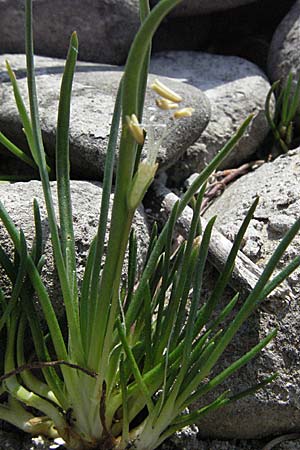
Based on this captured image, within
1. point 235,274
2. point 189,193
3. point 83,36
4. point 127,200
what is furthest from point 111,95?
point 127,200

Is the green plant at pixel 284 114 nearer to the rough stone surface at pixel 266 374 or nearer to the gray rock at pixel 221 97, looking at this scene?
A: the gray rock at pixel 221 97

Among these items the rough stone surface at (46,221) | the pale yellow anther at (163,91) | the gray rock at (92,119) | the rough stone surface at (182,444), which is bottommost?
the rough stone surface at (182,444)

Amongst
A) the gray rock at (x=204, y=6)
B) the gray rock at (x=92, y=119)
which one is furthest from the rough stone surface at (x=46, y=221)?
the gray rock at (x=204, y=6)

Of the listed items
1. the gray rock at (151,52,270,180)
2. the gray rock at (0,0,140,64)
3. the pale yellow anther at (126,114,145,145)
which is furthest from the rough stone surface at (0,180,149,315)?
the gray rock at (0,0,140,64)

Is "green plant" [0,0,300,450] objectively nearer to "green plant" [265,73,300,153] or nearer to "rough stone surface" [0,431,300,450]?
"rough stone surface" [0,431,300,450]

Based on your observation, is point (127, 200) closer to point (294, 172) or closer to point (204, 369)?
point (204, 369)

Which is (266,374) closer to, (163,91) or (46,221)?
(46,221)

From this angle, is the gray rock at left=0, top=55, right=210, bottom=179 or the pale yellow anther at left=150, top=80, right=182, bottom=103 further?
the gray rock at left=0, top=55, right=210, bottom=179
